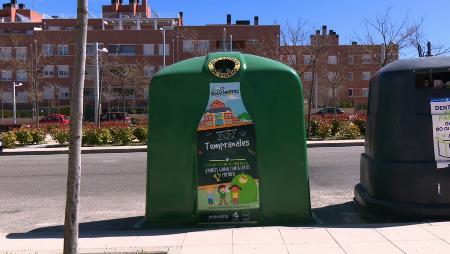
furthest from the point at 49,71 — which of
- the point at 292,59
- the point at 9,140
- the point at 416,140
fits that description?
the point at 416,140

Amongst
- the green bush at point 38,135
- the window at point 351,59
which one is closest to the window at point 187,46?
the window at point 351,59

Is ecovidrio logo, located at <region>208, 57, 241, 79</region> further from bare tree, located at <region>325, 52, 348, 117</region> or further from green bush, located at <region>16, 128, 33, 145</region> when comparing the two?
bare tree, located at <region>325, 52, 348, 117</region>

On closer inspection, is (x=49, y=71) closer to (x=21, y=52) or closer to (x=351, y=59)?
(x=21, y=52)

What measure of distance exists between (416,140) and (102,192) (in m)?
6.08

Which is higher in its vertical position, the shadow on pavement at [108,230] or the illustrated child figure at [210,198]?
the illustrated child figure at [210,198]

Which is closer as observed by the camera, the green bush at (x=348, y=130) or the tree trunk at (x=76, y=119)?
the tree trunk at (x=76, y=119)

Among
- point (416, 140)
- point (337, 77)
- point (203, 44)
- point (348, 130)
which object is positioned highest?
point (203, 44)

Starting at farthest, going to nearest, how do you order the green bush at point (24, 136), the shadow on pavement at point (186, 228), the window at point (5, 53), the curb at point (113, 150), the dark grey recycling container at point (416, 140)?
the window at point (5, 53)
the green bush at point (24, 136)
the curb at point (113, 150)
the shadow on pavement at point (186, 228)
the dark grey recycling container at point (416, 140)

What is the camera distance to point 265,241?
5484 mm

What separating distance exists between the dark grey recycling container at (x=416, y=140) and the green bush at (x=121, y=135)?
1712 centimetres

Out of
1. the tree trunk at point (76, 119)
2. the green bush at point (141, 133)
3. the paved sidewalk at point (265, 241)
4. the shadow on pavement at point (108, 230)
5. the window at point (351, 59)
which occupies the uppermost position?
the window at point (351, 59)

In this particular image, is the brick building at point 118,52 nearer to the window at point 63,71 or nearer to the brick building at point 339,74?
the window at point 63,71

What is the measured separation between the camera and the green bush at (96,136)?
22.1 m

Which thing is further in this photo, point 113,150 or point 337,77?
point 337,77
